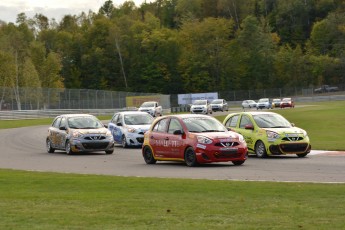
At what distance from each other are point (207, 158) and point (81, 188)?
7.27 metres

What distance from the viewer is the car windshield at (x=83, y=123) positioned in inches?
1203

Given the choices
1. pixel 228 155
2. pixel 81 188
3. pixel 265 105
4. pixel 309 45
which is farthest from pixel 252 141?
pixel 309 45

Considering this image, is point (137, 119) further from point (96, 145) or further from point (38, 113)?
point (38, 113)

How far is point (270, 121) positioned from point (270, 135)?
1.26m

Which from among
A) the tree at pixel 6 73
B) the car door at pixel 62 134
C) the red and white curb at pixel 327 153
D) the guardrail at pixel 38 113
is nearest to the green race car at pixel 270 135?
the red and white curb at pixel 327 153

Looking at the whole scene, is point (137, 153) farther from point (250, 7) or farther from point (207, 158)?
point (250, 7)

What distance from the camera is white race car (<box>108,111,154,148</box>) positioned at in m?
32.8

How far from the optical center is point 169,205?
12328mm

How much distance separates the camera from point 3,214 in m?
11.5

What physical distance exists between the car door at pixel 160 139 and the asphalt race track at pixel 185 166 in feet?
1.31

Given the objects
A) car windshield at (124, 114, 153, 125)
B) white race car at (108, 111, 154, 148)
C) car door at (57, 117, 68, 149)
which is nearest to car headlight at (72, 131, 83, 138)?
car door at (57, 117, 68, 149)

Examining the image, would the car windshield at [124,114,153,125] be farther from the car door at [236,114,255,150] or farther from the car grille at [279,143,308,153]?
the car grille at [279,143,308,153]

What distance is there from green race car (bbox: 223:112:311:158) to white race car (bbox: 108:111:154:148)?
606 centimetres

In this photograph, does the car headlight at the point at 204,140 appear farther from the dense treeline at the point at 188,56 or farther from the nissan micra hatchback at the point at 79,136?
the dense treeline at the point at 188,56
